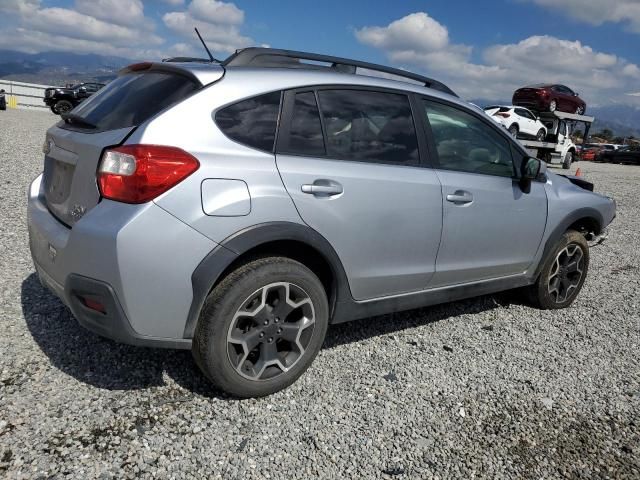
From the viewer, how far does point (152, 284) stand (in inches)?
92.6

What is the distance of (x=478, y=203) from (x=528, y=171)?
62 cm

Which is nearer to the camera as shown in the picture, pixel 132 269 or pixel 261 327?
pixel 132 269

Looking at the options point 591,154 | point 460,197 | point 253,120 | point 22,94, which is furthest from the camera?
point 591,154

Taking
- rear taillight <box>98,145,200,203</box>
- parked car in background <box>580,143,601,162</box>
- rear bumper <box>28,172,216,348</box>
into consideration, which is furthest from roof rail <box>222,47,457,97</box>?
parked car in background <box>580,143,601,162</box>

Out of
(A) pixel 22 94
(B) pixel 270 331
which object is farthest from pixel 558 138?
(A) pixel 22 94

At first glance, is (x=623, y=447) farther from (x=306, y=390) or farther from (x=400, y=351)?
(x=306, y=390)

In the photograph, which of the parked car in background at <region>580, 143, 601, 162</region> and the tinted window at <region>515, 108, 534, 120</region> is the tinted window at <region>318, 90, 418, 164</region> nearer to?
the tinted window at <region>515, 108, 534, 120</region>

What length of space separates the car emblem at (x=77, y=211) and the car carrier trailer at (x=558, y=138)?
62.5 ft

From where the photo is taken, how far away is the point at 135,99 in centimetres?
267

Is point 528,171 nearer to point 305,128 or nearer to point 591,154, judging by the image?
point 305,128

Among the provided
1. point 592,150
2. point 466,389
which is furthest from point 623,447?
point 592,150

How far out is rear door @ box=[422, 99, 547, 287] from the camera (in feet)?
11.3

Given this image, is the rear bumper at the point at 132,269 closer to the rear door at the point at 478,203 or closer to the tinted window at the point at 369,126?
the tinted window at the point at 369,126

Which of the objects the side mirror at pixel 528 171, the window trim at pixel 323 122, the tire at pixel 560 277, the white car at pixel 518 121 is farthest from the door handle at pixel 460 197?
the white car at pixel 518 121
